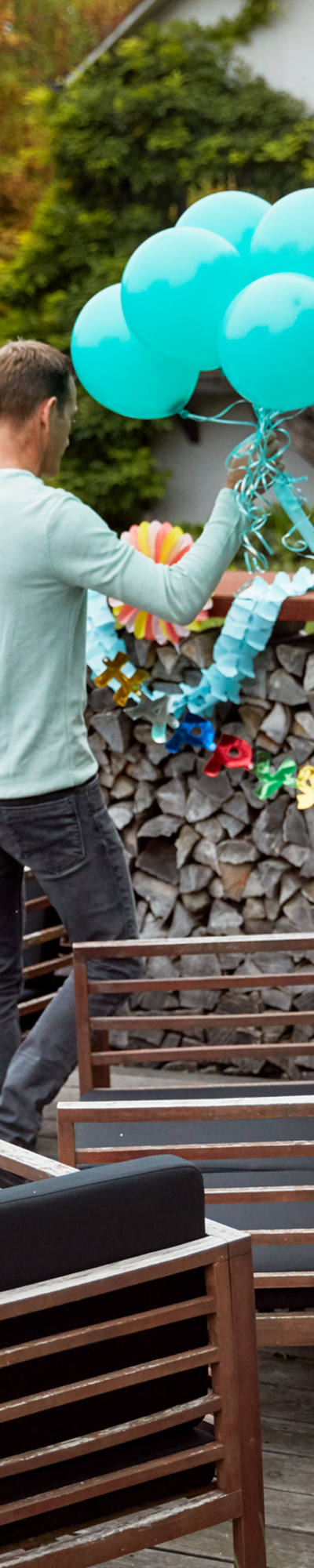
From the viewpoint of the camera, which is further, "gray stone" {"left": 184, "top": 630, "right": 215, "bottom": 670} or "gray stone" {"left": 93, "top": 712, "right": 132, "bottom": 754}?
"gray stone" {"left": 93, "top": 712, "right": 132, "bottom": 754}

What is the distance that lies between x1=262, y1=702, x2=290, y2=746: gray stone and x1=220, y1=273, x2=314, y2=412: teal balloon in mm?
1384

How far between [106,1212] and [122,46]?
8.81 metres

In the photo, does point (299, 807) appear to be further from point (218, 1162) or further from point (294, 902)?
point (218, 1162)

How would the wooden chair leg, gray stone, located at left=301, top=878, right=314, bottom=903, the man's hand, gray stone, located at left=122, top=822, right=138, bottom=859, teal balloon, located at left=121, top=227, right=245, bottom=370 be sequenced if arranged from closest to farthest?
1. the wooden chair leg
2. teal balloon, located at left=121, top=227, right=245, bottom=370
3. the man's hand
4. gray stone, located at left=301, top=878, right=314, bottom=903
5. gray stone, located at left=122, top=822, right=138, bottom=859

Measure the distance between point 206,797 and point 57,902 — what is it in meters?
1.18

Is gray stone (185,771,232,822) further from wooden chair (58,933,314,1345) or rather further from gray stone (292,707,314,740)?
wooden chair (58,933,314,1345)

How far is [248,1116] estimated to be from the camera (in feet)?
5.18

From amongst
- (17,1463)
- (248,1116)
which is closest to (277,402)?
(248,1116)

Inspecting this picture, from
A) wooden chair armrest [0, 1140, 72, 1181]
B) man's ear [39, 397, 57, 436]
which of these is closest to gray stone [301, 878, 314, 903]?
man's ear [39, 397, 57, 436]

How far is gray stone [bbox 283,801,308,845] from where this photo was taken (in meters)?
3.24

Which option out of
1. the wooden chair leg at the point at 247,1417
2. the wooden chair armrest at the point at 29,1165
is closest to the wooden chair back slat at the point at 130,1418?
the wooden chair leg at the point at 247,1417

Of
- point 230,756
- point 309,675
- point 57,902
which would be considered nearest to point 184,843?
point 230,756

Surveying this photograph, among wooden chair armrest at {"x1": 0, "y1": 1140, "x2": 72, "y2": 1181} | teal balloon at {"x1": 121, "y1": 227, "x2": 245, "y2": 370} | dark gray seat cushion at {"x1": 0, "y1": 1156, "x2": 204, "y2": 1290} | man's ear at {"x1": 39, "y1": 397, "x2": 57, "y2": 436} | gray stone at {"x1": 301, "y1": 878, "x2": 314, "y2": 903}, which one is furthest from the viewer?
gray stone at {"x1": 301, "y1": 878, "x2": 314, "y2": 903}

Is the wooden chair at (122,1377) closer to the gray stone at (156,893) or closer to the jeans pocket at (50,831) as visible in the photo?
the jeans pocket at (50,831)
